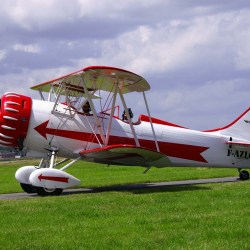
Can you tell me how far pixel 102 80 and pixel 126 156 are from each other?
105 inches

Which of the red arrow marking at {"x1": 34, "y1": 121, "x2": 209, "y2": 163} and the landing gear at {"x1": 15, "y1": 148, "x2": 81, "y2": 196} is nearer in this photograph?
the landing gear at {"x1": 15, "y1": 148, "x2": 81, "y2": 196}

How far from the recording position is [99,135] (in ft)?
50.6

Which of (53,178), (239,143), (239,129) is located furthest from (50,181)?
(239,129)

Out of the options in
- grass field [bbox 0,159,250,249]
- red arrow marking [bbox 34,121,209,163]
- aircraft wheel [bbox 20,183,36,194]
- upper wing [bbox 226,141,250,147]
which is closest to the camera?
grass field [bbox 0,159,250,249]

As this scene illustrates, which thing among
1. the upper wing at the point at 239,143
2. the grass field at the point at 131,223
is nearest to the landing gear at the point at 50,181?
the grass field at the point at 131,223

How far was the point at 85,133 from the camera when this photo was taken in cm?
1533

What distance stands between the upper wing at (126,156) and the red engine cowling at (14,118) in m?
2.00

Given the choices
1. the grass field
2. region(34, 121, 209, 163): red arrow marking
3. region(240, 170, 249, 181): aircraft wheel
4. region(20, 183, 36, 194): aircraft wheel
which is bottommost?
region(20, 183, 36, 194): aircraft wheel

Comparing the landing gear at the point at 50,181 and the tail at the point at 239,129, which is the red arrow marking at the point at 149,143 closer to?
the landing gear at the point at 50,181

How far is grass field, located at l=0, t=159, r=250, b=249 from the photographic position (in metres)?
6.70

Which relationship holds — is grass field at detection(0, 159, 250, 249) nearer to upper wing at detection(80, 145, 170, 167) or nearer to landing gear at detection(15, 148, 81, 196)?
landing gear at detection(15, 148, 81, 196)

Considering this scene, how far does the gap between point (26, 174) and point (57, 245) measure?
349 inches

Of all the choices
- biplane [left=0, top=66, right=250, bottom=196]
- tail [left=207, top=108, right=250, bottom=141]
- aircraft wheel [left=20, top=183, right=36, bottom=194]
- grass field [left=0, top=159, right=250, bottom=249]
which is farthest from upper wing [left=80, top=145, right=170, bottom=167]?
tail [left=207, top=108, right=250, bottom=141]

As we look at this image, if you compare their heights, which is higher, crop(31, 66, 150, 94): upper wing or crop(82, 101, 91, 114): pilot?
crop(31, 66, 150, 94): upper wing
